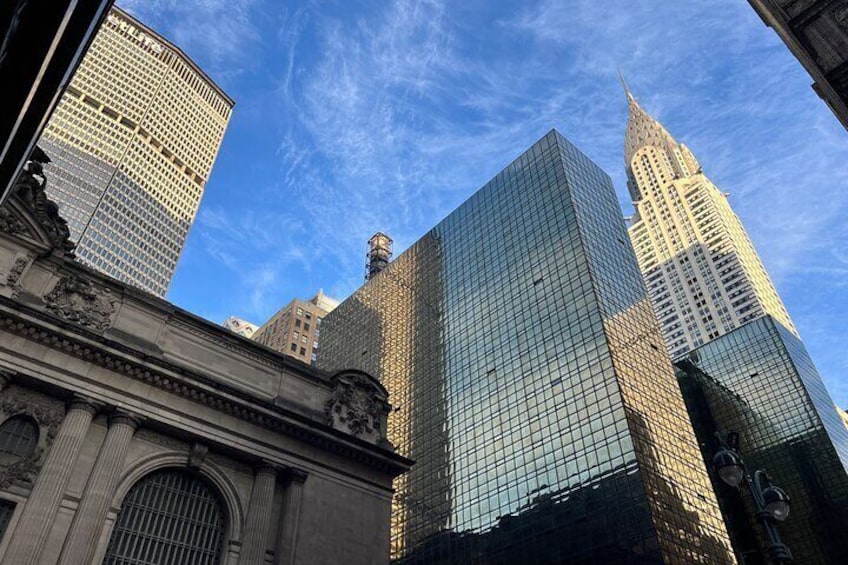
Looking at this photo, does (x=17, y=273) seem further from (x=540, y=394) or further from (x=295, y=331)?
(x=295, y=331)

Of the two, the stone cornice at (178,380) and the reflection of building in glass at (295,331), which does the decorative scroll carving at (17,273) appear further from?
the reflection of building in glass at (295,331)

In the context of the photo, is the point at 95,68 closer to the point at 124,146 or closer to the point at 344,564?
the point at 124,146

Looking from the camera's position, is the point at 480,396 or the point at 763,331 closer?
the point at 480,396

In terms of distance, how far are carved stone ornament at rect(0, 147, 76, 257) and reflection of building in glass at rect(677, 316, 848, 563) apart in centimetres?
7349

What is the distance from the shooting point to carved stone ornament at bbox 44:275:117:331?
1112 inches

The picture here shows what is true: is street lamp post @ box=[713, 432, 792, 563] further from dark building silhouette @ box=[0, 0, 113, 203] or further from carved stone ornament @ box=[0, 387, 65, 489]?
carved stone ornament @ box=[0, 387, 65, 489]

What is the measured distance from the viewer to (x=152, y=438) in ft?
92.0

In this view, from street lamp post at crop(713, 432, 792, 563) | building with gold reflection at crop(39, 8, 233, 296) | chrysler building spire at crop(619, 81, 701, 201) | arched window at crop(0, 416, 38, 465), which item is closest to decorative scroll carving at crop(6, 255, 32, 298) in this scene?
arched window at crop(0, 416, 38, 465)

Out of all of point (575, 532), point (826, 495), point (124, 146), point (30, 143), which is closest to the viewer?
point (30, 143)

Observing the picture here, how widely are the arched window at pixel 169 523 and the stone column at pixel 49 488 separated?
9.48ft

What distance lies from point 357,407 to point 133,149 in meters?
117

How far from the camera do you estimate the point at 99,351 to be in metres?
27.3

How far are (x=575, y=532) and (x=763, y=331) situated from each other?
63999mm

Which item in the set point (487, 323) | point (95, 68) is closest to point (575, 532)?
point (487, 323)
